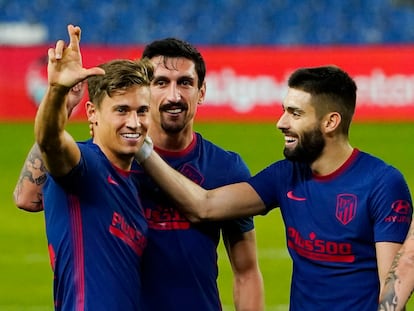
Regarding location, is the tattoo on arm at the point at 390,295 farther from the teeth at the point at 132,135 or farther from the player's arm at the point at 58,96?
the player's arm at the point at 58,96

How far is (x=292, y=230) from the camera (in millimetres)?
5605

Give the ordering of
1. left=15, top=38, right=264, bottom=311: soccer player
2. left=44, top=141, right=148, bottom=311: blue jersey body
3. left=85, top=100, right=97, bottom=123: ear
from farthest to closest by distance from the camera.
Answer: left=15, top=38, right=264, bottom=311: soccer player, left=85, top=100, right=97, bottom=123: ear, left=44, top=141, right=148, bottom=311: blue jersey body

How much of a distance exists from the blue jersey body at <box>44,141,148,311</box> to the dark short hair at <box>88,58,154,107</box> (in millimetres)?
257

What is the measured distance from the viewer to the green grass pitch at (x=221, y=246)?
11359 mm

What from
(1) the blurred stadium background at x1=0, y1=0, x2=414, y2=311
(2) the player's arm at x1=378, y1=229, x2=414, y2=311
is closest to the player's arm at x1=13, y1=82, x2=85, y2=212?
(2) the player's arm at x1=378, y1=229, x2=414, y2=311

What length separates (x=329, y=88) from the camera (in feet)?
18.5

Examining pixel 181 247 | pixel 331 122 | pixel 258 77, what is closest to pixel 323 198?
pixel 331 122

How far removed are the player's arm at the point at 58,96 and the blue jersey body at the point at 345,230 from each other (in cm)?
133

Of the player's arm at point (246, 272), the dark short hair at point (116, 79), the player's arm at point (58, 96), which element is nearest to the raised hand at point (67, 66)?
the player's arm at point (58, 96)

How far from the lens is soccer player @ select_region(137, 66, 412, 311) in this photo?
5387 millimetres

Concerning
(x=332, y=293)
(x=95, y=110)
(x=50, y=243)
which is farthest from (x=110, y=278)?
(x=332, y=293)

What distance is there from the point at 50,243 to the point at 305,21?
2236 centimetres

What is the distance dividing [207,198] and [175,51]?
0.73m

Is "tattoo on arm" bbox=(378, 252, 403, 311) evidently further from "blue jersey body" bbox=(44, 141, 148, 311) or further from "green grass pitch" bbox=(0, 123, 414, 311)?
"green grass pitch" bbox=(0, 123, 414, 311)
